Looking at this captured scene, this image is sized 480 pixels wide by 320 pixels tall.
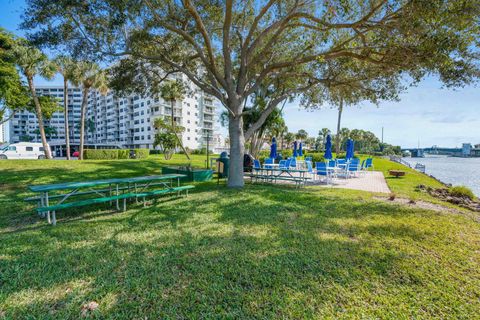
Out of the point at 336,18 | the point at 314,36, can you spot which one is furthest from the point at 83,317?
the point at 314,36

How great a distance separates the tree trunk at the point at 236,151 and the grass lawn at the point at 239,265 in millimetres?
4298

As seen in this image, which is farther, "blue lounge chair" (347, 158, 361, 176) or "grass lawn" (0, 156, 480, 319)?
"blue lounge chair" (347, 158, 361, 176)

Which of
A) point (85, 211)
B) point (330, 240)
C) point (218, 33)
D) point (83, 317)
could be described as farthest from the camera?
point (218, 33)

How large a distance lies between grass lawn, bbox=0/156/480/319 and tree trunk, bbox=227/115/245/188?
4.30 meters

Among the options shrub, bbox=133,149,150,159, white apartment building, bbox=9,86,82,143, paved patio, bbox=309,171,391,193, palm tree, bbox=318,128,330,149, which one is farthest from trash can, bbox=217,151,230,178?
white apartment building, bbox=9,86,82,143

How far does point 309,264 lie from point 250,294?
1.22 metres

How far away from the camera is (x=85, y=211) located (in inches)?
270

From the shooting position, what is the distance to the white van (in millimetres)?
27031

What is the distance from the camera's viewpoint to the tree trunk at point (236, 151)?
1058cm

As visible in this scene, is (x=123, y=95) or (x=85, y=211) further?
(x=123, y=95)

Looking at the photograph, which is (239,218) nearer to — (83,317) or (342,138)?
(83,317)

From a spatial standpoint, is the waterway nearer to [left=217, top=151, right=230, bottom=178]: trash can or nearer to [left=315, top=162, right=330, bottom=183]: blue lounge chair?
[left=315, top=162, right=330, bottom=183]: blue lounge chair

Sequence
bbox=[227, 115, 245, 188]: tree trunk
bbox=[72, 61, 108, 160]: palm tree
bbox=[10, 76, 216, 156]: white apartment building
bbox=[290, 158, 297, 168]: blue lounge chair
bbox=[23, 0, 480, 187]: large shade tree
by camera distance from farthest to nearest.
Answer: bbox=[10, 76, 216, 156]: white apartment building < bbox=[72, 61, 108, 160]: palm tree < bbox=[290, 158, 297, 168]: blue lounge chair < bbox=[227, 115, 245, 188]: tree trunk < bbox=[23, 0, 480, 187]: large shade tree

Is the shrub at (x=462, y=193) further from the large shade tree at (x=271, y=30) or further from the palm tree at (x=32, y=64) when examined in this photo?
the palm tree at (x=32, y=64)
